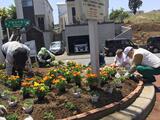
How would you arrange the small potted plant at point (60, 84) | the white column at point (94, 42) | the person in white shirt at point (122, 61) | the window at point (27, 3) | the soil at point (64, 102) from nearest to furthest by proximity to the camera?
the soil at point (64, 102), the small potted plant at point (60, 84), the white column at point (94, 42), the person in white shirt at point (122, 61), the window at point (27, 3)

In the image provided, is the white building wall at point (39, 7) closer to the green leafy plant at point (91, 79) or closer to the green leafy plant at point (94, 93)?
the green leafy plant at point (91, 79)

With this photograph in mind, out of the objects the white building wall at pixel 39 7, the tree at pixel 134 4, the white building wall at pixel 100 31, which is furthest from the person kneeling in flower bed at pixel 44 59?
the tree at pixel 134 4

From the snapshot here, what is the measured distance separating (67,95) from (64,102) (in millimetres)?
479

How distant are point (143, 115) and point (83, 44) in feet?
131

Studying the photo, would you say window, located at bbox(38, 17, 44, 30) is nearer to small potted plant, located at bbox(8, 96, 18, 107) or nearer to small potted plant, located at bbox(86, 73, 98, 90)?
small potted plant, located at bbox(86, 73, 98, 90)

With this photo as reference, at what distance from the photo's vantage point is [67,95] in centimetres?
798

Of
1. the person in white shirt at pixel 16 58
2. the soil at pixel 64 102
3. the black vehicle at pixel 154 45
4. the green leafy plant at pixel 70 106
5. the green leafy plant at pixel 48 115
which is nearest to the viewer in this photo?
the green leafy plant at pixel 48 115

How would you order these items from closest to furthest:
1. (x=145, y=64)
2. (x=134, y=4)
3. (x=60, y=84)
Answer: (x=60, y=84)
(x=145, y=64)
(x=134, y=4)

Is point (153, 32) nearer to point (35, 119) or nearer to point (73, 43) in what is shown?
point (73, 43)

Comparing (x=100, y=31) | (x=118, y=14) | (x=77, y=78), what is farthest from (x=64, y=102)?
(x=118, y=14)

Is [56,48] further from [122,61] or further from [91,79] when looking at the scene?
[91,79]

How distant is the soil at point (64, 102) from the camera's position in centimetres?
707

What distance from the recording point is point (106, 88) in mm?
8453

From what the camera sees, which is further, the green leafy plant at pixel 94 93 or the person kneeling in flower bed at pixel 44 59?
the person kneeling in flower bed at pixel 44 59
